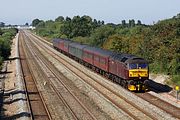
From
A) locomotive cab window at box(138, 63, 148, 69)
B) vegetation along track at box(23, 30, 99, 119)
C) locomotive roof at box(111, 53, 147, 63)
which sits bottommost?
vegetation along track at box(23, 30, 99, 119)

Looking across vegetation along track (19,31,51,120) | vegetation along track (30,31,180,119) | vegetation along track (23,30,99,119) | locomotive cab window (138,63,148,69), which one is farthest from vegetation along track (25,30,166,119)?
vegetation along track (19,31,51,120)

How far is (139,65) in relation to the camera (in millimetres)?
32250

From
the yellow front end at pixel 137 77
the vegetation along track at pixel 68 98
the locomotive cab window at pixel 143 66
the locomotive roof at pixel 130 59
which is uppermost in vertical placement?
the locomotive roof at pixel 130 59

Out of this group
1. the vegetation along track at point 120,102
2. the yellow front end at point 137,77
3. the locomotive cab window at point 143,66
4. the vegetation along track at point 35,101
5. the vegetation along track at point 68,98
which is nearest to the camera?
the vegetation along track at point 120,102

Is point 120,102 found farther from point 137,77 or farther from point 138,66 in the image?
point 138,66

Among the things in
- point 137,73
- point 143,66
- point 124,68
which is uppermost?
point 143,66

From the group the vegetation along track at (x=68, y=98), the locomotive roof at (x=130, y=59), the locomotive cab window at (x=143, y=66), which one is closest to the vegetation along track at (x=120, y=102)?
the vegetation along track at (x=68, y=98)

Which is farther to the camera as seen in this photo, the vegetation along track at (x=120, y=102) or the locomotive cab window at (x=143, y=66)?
the locomotive cab window at (x=143, y=66)

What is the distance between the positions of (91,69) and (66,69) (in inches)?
126

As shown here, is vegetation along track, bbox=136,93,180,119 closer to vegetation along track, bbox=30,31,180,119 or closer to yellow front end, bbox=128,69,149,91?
vegetation along track, bbox=30,31,180,119

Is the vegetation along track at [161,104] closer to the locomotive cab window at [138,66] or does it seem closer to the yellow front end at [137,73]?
the yellow front end at [137,73]

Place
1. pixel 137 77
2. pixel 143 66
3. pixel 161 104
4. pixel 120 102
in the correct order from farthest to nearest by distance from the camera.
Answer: pixel 143 66 < pixel 137 77 < pixel 120 102 < pixel 161 104

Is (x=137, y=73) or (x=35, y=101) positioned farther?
(x=137, y=73)

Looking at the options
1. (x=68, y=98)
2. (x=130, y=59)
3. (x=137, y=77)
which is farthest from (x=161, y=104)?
(x=68, y=98)
